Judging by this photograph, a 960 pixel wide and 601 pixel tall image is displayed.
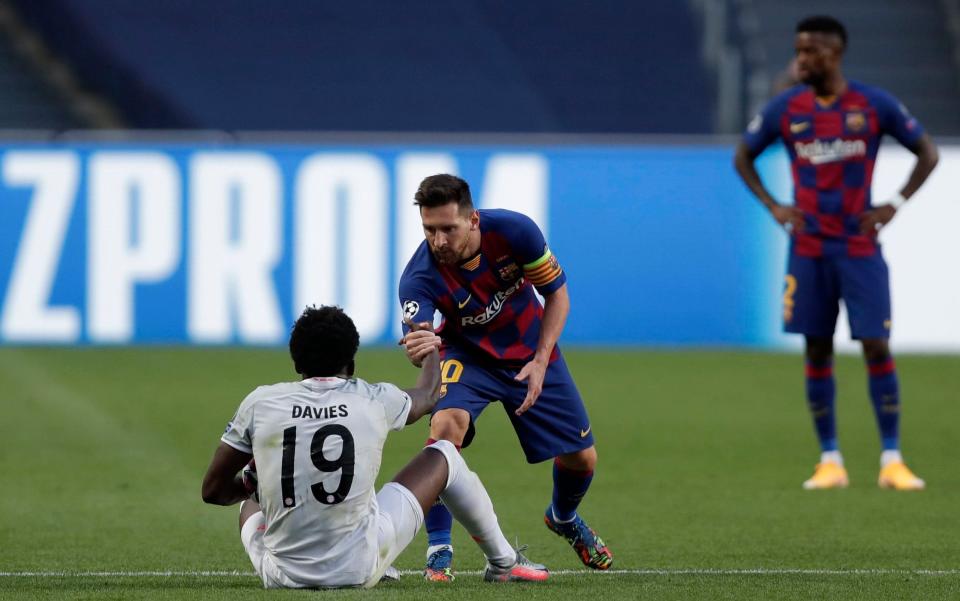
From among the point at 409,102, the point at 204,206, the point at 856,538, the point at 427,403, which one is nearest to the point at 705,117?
the point at 409,102

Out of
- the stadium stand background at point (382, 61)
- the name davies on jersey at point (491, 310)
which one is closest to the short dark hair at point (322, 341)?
the name davies on jersey at point (491, 310)

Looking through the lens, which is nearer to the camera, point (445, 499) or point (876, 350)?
point (445, 499)

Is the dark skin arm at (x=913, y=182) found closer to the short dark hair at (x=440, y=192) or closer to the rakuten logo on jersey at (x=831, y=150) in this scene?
the rakuten logo on jersey at (x=831, y=150)

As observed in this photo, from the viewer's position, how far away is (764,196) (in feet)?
27.7

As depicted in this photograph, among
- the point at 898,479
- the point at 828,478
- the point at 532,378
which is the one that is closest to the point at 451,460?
the point at 532,378

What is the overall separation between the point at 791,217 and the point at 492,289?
2.76 m

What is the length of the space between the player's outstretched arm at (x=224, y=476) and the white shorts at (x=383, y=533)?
0.42 feet

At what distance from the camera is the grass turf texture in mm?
5371

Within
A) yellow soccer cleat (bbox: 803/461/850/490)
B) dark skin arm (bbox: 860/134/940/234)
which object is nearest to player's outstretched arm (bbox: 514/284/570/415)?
yellow soccer cleat (bbox: 803/461/850/490)

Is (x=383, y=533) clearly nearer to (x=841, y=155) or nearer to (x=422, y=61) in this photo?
(x=841, y=155)

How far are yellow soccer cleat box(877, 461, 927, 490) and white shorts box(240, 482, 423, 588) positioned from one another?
11.6 ft

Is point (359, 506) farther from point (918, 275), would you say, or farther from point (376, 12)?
point (376, 12)

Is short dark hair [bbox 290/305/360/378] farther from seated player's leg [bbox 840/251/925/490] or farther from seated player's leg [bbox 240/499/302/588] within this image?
seated player's leg [bbox 840/251/925/490]

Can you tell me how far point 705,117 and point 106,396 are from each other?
7.23 meters
